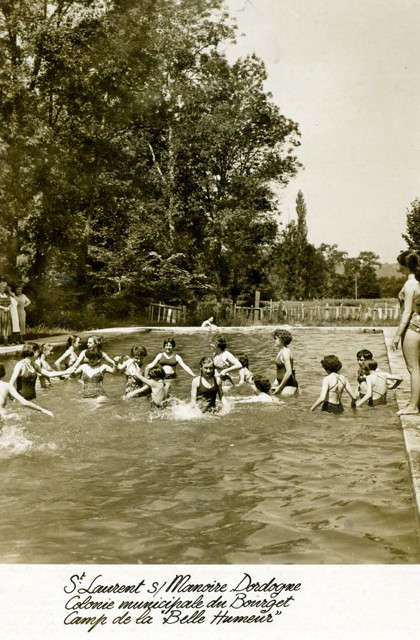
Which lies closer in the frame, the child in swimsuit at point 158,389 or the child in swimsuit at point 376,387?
the child in swimsuit at point 376,387

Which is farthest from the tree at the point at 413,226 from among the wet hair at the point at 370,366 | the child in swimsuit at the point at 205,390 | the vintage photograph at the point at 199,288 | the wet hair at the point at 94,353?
the wet hair at the point at 94,353

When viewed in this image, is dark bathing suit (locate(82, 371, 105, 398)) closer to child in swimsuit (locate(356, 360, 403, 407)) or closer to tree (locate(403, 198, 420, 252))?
child in swimsuit (locate(356, 360, 403, 407))

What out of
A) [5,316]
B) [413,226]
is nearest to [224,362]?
[413,226]

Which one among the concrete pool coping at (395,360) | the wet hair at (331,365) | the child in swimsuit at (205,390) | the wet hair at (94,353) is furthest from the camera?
the wet hair at (94,353)

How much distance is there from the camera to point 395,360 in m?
11.0

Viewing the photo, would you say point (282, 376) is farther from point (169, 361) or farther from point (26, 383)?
point (26, 383)

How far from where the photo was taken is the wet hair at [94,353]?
29.1 ft

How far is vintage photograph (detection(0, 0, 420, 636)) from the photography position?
4.93 meters

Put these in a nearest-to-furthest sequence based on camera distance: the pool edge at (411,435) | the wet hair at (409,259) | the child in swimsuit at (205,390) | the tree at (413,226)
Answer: the pool edge at (411,435) < the wet hair at (409,259) < the child in swimsuit at (205,390) < the tree at (413,226)

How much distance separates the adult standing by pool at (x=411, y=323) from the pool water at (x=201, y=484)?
665mm

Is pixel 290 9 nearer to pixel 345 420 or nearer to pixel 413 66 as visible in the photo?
pixel 413 66

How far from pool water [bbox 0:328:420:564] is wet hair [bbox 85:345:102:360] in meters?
0.65

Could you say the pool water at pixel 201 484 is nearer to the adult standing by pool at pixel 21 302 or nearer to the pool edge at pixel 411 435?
the pool edge at pixel 411 435
